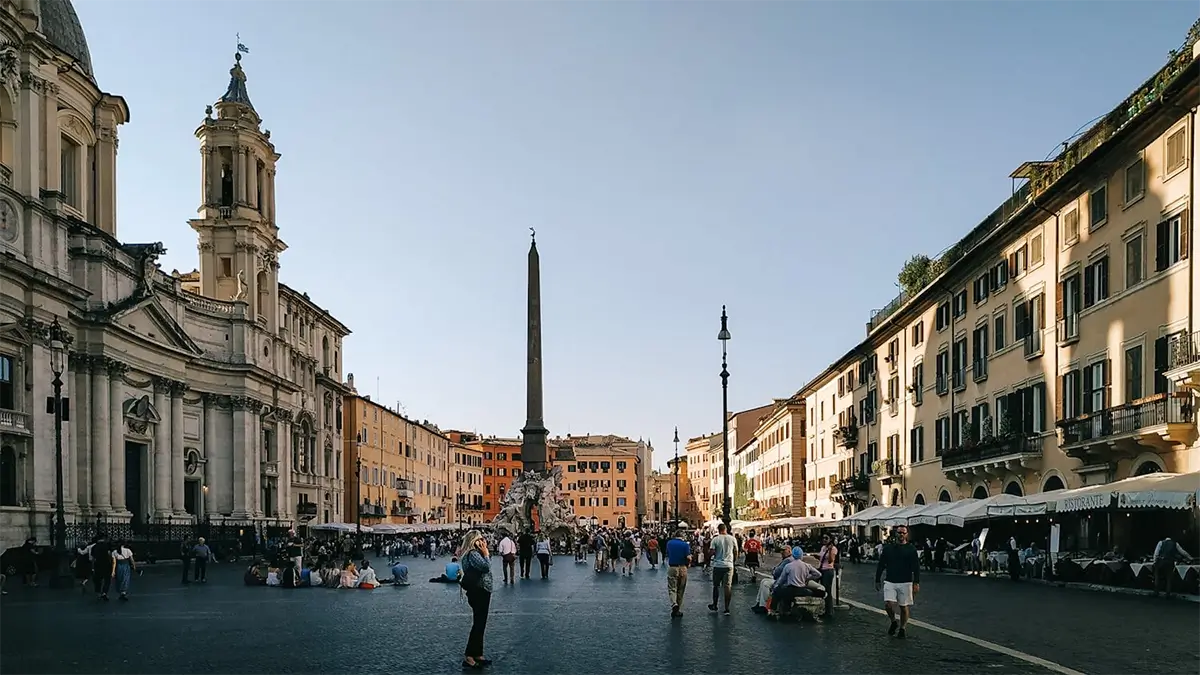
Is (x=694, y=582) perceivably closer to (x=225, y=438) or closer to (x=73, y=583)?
(x=73, y=583)

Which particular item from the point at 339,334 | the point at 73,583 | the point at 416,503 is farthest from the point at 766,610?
the point at 416,503

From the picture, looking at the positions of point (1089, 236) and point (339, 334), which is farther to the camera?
point (339, 334)

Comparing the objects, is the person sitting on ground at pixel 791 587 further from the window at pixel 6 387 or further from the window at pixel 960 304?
the window at pixel 6 387

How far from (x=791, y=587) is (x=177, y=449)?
4457cm

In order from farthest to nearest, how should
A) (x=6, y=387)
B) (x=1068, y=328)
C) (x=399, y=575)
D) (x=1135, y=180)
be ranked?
(x=6, y=387)
(x=1068, y=328)
(x=399, y=575)
(x=1135, y=180)

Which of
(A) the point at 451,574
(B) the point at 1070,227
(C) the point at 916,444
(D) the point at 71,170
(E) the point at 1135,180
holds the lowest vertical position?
(A) the point at 451,574

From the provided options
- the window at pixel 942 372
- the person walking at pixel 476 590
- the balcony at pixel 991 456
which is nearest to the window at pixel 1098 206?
the balcony at pixel 991 456

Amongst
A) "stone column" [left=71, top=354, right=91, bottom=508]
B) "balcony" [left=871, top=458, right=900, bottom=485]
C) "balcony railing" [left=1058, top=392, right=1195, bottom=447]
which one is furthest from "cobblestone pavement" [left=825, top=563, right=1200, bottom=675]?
"stone column" [left=71, top=354, right=91, bottom=508]

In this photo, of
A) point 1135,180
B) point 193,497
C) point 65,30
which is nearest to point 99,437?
point 193,497

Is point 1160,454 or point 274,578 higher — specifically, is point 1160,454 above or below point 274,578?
above

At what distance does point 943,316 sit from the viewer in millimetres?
46844

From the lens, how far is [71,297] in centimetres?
4481

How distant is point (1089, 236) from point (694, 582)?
13779mm

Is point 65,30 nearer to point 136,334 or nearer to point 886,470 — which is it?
point 136,334
